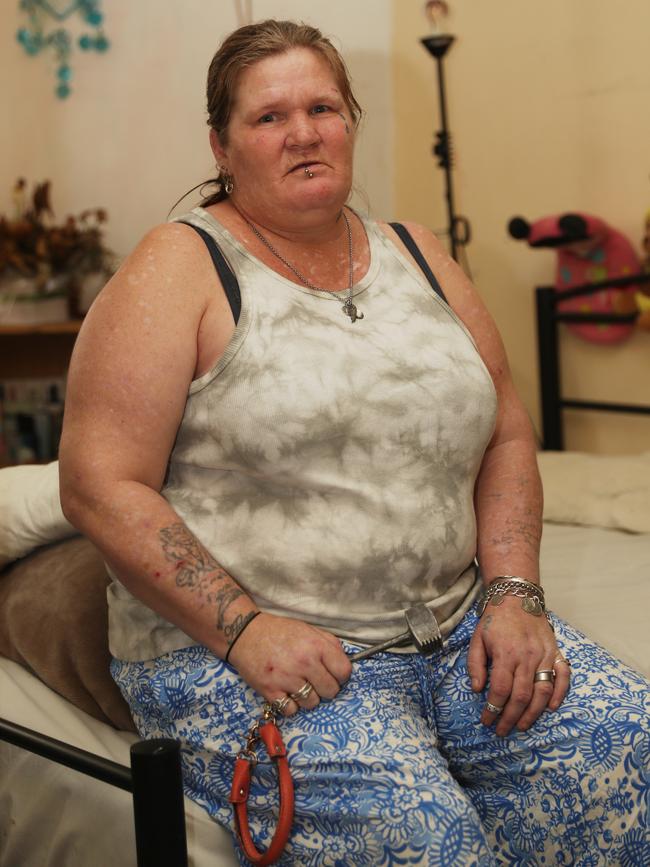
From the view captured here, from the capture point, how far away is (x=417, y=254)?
1341 mm

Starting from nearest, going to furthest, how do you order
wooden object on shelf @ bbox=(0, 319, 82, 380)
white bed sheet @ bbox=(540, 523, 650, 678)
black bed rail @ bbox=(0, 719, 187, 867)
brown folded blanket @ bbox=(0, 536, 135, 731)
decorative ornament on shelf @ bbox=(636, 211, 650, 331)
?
black bed rail @ bbox=(0, 719, 187, 867) → brown folded blanket @ bbox=(0, 536, 135, 731) → white bed sheet @ bbox=(540, 523, 650, 678) → decorative ornament on shelf @ bbox=(636, 211, 650, 331) → wooden object on shelf @ bbox=(0, 319, 82, 380)

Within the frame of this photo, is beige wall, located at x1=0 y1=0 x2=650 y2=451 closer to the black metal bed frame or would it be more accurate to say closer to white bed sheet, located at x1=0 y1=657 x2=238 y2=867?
the black metal bed frame

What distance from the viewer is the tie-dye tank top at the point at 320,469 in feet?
3.62

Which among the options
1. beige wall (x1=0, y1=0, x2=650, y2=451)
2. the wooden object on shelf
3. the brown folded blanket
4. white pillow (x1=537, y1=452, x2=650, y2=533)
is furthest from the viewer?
the wooden object on shelf

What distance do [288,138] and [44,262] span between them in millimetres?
1839

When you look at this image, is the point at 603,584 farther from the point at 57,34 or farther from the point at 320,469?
the point at 57,34

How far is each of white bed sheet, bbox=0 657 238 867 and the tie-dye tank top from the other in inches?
5.9

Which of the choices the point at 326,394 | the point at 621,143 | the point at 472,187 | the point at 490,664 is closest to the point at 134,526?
the point at 326,394

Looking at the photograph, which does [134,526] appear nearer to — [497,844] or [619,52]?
[497,844]

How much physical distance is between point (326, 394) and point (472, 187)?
79.0 inches

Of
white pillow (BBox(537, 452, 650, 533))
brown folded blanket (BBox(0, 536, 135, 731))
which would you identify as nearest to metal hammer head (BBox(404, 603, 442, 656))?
brown folded blanket (BBox(0, 536, 135, 731))

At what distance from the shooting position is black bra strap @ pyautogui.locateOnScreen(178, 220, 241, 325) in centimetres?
115

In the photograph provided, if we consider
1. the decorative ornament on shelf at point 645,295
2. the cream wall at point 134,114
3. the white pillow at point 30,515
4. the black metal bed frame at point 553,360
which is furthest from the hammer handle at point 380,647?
the cream wall at point 134,114

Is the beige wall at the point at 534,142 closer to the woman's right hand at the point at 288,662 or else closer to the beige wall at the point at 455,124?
the beige wall at the point at 455,124
